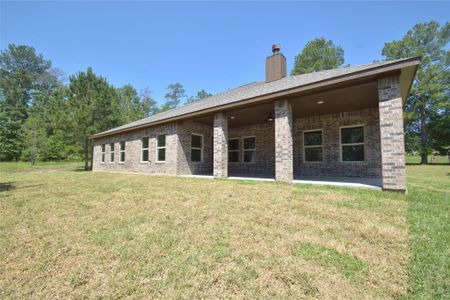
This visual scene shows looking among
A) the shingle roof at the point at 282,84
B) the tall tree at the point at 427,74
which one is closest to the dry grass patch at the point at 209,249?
the shingle roof at the point at 282,84

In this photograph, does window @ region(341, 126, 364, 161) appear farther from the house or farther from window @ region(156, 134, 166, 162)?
window @ region(156, 134, 166, 162)

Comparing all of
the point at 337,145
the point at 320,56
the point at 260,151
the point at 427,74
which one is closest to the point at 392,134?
the point at 337,145

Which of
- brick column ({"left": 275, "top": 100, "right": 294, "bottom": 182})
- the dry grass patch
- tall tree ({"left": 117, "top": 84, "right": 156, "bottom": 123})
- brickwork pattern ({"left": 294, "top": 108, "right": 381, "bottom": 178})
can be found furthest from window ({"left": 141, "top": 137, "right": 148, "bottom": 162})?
tall tree ({"left": 117, "top": 84, "right": 156, "bottom": 123})

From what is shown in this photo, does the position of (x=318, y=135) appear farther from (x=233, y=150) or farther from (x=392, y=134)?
(x=233, y=150)

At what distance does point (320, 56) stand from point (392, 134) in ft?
90.3

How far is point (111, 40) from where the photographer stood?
1165 centimetres

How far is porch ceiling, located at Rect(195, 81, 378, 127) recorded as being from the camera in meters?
6.25

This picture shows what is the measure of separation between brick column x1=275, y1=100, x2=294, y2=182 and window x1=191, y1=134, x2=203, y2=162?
5.44 metres

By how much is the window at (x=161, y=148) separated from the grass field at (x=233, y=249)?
6.40 metres

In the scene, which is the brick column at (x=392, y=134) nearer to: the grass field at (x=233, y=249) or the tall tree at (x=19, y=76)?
the grass field at (x=233, y=249)

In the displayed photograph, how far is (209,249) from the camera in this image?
2594mm

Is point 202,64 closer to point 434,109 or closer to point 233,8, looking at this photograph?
point 233,8

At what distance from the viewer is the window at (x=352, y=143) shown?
8.45 meters

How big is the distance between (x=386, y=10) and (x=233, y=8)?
6.99 m
